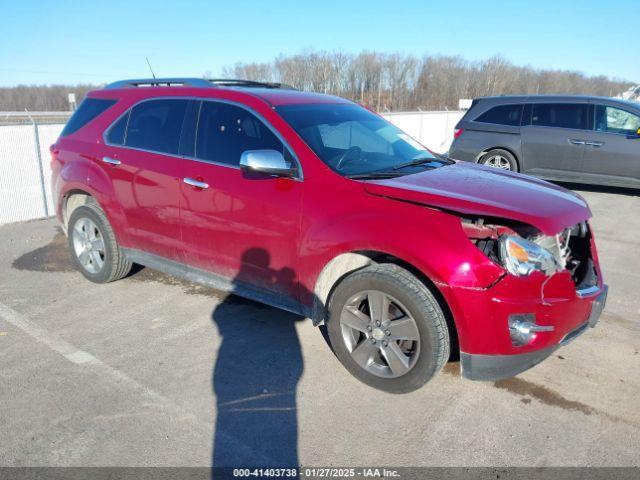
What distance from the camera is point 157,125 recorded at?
14.9ft

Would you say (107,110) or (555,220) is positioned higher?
(107,110)

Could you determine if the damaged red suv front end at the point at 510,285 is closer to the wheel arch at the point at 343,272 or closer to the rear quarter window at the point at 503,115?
the wheel arch at the point at 343,272

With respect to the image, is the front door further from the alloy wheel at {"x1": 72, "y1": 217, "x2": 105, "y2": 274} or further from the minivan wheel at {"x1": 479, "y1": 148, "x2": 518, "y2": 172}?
the minivan wheel at {"x1": 479, "y1": 148, "x2": 518, "y2": 172}

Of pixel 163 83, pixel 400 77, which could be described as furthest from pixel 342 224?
pixel 400 77

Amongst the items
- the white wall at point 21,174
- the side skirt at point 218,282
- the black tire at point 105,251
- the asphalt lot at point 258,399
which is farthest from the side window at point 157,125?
the white wall at point 21,174

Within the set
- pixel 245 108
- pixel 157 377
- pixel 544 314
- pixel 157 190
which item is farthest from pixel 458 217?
pixel 157 190

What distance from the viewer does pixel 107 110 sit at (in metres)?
4.98

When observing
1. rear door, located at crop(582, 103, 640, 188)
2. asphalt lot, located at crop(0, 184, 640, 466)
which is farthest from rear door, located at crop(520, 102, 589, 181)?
asphalt lot, located at crop(0, 184, 640, 466)

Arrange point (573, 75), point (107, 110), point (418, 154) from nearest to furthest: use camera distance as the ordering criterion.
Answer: point (418, 154), point (107, 110), point (573, 75)

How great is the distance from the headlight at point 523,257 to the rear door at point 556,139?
7.40m

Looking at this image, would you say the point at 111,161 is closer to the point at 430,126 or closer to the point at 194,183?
the point at 194,183

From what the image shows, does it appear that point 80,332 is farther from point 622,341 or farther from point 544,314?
point 622,341

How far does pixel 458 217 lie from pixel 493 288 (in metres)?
0.45

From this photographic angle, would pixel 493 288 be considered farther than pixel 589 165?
No
